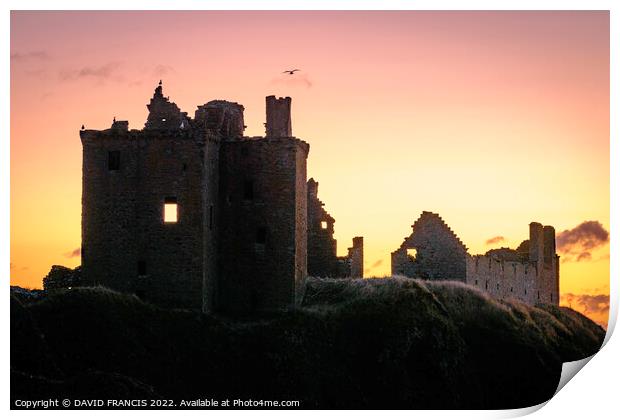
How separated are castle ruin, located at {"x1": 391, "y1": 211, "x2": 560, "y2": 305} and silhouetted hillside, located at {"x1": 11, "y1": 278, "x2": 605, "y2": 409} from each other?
8270 mm

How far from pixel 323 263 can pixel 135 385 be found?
720 inches

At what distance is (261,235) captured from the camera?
1917 inches

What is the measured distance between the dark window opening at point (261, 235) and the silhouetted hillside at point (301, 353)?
2890mm

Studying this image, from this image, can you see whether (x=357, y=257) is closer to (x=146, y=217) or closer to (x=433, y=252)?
(x=433, y=252)

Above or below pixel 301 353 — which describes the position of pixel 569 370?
below

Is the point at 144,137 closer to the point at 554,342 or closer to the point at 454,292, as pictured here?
the point at 454,292

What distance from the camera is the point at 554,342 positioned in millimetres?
50000

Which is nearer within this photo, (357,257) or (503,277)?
(357,257)

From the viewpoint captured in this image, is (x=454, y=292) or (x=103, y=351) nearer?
(x=103, y=351)

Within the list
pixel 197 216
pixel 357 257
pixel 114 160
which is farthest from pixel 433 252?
pixel 114 160

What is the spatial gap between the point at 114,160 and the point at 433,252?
16516 mm

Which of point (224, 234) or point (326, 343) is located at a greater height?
point (224, 234)

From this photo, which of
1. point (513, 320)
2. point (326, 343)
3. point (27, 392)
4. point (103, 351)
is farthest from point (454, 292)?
point (27, 392)

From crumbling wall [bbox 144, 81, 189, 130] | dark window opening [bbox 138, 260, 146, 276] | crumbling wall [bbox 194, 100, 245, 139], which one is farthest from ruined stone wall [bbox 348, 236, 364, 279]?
dark window opening [bbox 138, 260, 146, 276]
